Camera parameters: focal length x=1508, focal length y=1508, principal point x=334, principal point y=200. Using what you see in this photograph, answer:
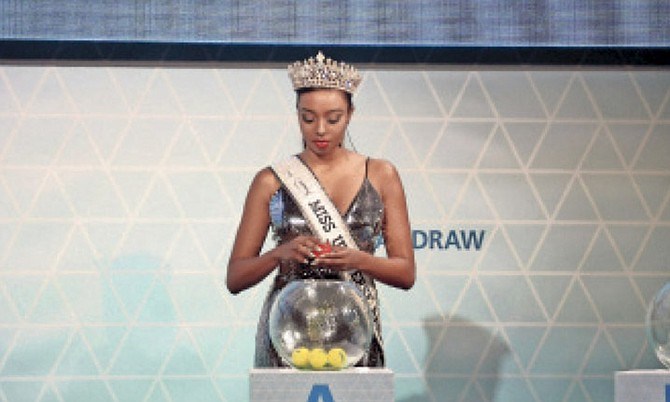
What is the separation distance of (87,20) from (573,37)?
1.99m

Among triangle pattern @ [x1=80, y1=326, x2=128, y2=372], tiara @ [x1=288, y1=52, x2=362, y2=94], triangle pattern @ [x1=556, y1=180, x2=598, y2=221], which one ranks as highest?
tiara @ [x1=288, y1=52, x2=362, y2=94]

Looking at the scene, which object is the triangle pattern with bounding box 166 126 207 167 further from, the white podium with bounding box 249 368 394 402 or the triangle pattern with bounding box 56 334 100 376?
the white podium with bounding box 249 368 394 402

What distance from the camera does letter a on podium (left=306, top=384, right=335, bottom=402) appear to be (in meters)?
3.32

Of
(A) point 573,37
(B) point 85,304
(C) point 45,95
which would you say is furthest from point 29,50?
(A) point 573,37

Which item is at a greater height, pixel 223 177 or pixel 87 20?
pixel 87 20

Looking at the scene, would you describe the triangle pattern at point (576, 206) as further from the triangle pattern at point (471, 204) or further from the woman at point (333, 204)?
the woman at point (333, 204)

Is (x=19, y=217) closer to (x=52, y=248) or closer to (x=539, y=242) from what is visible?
(x=52, y=248)

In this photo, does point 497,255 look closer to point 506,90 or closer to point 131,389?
point 506,90

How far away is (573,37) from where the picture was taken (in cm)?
621

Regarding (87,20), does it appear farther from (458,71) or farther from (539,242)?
(539,242)

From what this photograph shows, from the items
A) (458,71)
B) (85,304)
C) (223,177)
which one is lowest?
(85,304)

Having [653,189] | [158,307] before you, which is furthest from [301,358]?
[653,189]

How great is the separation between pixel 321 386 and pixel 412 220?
9.58ft

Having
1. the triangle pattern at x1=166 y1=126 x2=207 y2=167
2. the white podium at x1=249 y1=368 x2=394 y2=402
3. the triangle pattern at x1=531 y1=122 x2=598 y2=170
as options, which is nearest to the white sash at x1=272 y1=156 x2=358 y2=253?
the white podium at x1=249 y1=368 x2=394 y2=402
